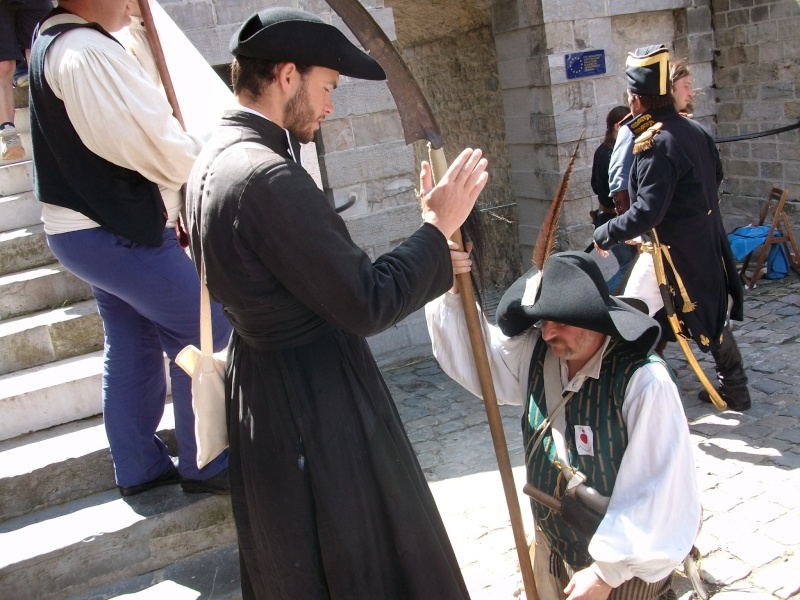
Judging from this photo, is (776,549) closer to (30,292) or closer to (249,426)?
(249,426)

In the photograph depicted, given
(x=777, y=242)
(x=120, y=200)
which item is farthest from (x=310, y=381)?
(x=777, y=242)

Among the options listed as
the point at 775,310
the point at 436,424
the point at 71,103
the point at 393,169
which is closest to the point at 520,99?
the point at 393,169

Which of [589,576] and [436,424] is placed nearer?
[589,576]

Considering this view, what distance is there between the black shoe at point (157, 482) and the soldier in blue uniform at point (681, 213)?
259 centimetres

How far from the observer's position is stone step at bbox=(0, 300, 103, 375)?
390 cm

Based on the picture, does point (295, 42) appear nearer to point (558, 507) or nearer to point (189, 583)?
point (558, 507)

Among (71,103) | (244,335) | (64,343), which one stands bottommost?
(64,343)

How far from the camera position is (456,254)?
2.08 meters

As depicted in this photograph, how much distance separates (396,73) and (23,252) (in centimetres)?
301

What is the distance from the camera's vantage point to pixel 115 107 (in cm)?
257

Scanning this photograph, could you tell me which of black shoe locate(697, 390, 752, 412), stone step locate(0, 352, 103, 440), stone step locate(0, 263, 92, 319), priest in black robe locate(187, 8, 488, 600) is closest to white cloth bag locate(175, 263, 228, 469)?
priest in black robe locate(187, 8, 488, 600)

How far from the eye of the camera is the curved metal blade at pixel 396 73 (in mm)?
2156

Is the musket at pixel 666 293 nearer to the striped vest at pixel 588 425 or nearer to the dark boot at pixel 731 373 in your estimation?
the dark boot at pixel 731 373

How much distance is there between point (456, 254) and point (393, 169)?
4.28 m
